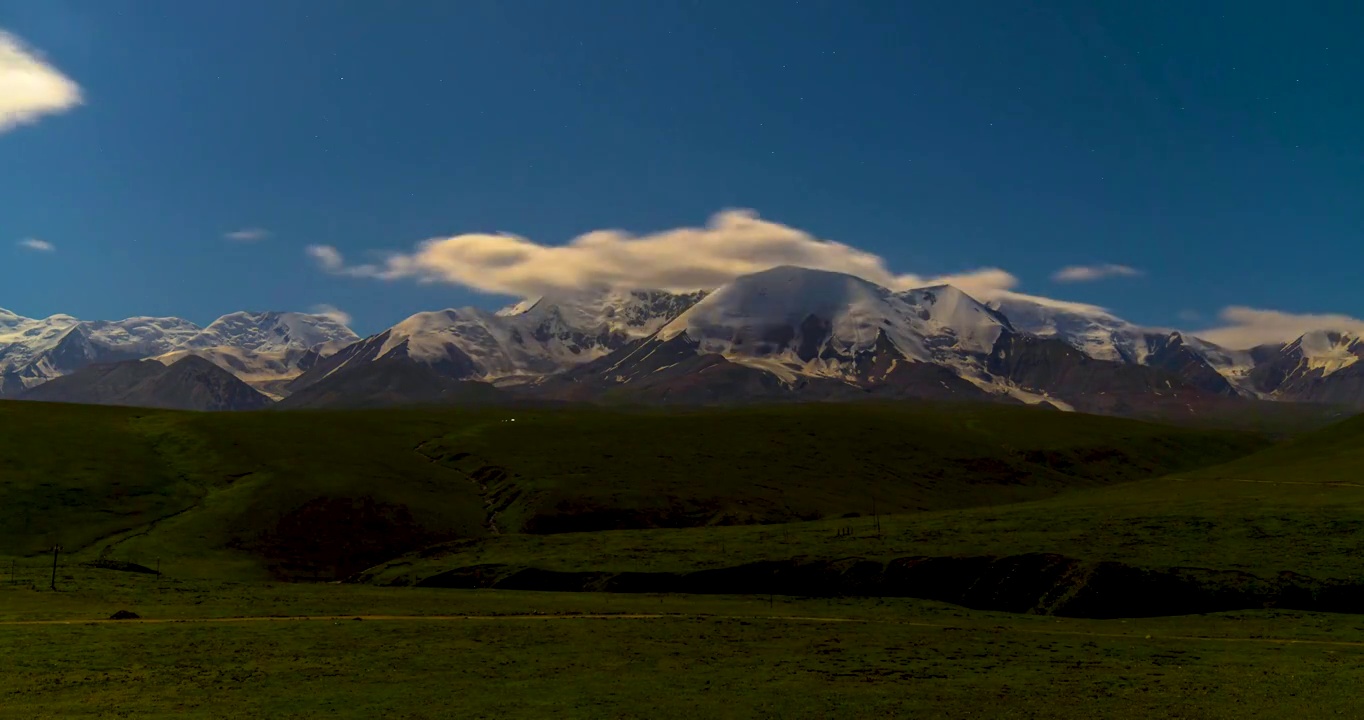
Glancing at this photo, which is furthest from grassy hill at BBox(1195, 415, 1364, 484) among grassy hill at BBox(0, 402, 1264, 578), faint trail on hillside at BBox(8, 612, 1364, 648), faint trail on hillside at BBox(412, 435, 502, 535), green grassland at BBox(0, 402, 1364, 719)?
faint trail on hillside at BBox(412, 435, 502, 535)

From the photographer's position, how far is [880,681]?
47719 mm

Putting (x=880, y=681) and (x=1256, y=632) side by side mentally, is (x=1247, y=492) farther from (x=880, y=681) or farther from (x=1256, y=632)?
(x=880, y=681)

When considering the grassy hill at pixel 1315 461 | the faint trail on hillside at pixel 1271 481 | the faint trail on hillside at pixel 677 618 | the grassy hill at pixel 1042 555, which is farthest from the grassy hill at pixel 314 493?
the grassy hill at pixel 1315 461

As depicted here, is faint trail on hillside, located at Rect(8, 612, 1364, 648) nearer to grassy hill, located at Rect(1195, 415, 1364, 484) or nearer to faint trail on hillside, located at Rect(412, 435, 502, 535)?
faint trail on hillside, located at Rect(412, 435, 502, 535)

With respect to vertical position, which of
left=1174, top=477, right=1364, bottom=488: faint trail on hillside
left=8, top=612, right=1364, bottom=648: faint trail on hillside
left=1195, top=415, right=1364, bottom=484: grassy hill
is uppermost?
left=1195, top=415, right=1364, bottom=484: grassy hill

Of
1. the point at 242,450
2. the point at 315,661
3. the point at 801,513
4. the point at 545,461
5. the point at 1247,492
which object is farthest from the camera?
the point at 545,461

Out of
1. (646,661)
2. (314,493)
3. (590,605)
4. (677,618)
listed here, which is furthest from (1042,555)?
(314,493)

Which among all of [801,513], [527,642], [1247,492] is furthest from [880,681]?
[801,513]

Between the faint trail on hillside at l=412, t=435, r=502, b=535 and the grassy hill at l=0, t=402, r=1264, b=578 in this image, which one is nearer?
the grassy hill at l=0, t=402, r=1264, b=578

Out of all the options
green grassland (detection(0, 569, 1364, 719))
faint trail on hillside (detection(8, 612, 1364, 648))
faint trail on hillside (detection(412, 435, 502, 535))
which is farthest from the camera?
faint trail on hillside (detection(412, 435, 502, 535))

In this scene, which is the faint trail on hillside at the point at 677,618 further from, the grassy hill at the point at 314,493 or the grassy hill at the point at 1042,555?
the grassy hill at the point at 314,493

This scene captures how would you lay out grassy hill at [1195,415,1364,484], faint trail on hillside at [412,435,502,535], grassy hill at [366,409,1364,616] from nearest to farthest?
grassy hill at [366,409,1364,616], grassy hill at [1195,415,1364,484], faint trail on hillside at [412,435,502,535]

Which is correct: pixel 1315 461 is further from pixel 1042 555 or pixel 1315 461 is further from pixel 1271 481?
pixel 1042 555

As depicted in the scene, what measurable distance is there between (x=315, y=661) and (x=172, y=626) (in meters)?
15.3
